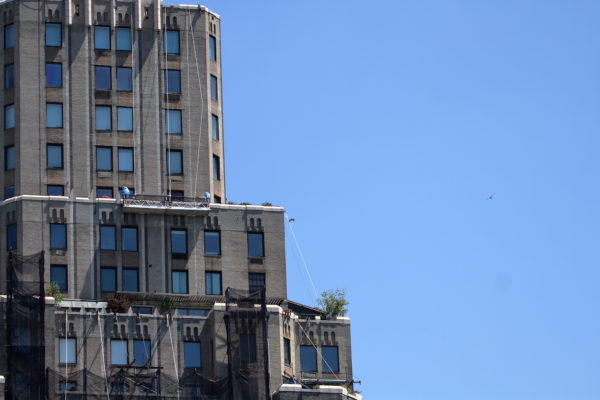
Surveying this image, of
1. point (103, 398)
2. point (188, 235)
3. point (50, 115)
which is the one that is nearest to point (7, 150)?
point (50, 115)

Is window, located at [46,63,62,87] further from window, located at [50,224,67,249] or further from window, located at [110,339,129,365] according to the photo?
window, located at [110,339,129,365]

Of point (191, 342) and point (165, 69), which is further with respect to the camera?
point (165, 69)

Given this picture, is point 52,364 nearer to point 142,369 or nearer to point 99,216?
point 142,369

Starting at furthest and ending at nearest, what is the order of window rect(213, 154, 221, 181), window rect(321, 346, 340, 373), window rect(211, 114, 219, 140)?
1. window rect(211, 114, 219, 140)
2. window rect(213, 154, 221, 181)
3. window rect(321, 346, 340, 373)

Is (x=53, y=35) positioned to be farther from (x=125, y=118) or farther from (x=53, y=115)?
(x=125, y=118)

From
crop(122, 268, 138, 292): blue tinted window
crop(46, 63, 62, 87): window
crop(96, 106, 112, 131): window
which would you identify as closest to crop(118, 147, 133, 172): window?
crop(96, 106, 112, 131): window

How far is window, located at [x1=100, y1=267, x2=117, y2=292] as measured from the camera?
167250mm

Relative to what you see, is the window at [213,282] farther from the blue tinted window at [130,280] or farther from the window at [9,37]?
the window at [9,37]

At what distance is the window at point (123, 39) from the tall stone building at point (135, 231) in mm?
105

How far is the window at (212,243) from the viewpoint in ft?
560

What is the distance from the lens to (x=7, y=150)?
172750 mm

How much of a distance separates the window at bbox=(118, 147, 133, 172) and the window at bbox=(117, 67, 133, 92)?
5.00 m

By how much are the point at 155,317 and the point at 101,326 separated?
4.12 metres

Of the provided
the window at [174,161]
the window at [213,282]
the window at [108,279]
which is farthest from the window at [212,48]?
the window at [108,279]
